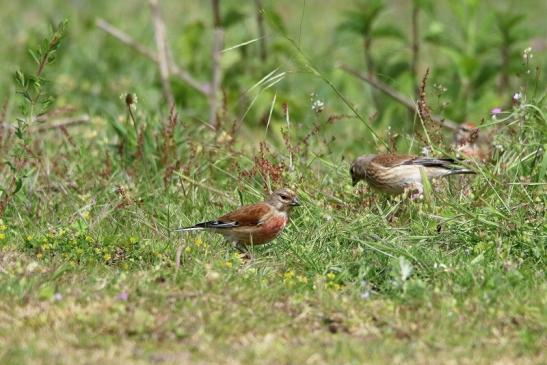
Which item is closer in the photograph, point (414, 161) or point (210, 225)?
point (210, 225)

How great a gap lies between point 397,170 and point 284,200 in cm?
118

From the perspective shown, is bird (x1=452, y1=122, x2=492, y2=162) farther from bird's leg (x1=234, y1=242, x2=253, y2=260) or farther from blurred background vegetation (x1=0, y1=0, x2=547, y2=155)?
bird's leg (x1=234, y1=242, x2=253, y2=260)

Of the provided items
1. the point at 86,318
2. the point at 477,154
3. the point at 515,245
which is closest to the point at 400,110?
the point at 477,154

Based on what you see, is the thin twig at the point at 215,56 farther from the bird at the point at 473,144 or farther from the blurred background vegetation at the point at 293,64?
the bird at the point at 473,144

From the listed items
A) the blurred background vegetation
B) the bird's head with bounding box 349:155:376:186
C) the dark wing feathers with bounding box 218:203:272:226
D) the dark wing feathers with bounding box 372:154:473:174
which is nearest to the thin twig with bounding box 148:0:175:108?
the blurred background vegetation

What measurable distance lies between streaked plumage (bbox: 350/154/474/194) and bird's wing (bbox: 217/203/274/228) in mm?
1058

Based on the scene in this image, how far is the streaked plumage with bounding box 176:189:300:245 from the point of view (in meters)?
7.01

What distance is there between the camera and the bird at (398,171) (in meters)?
7.93

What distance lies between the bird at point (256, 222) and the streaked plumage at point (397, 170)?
83 centimetres

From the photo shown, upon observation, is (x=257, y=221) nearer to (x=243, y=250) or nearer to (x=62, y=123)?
(x=243, y=250)

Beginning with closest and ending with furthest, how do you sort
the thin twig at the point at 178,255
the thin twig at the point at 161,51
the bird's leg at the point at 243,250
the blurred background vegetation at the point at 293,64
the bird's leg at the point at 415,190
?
the thin twig at the point at 178,255, the bird's leg at the point at 243,250, the bird's leg at the point at 415,190, the thin twig at the point at 161,51, the blurred background vegetation at the point at 293,64

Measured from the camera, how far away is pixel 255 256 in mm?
7066

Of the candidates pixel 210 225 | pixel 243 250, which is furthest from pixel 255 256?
pixel 210 225

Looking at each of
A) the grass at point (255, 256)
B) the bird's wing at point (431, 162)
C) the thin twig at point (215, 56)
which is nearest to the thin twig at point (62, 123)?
the grass at point (255, 256)
